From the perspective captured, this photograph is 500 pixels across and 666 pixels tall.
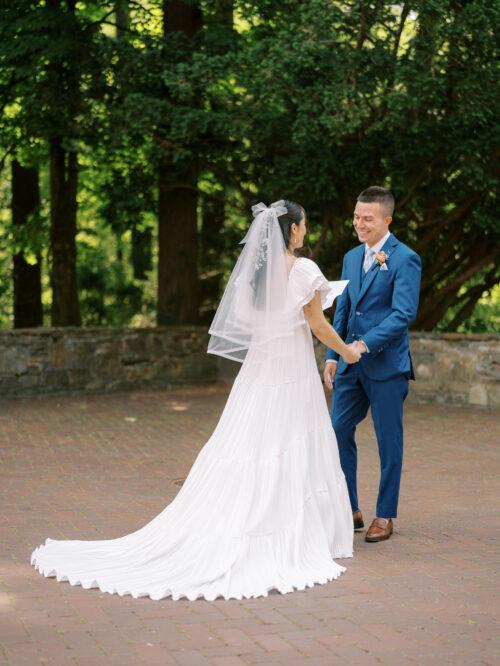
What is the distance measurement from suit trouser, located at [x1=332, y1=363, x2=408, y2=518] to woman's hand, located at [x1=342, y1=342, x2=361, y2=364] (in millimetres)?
319

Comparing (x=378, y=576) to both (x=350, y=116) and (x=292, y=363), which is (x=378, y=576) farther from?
(x=350, y=116)

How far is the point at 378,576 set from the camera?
18.4ft

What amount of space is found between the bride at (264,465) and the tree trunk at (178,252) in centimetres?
1015

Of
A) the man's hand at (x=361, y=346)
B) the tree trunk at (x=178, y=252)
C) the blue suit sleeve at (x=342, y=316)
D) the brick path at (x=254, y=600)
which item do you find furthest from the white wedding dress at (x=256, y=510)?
the tree trunk at (x=178, y=252)

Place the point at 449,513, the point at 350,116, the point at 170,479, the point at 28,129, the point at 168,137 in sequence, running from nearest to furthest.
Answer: the point at 449,513
the point at 170,479
the point at 350,116
the point at 168,137
the point at 28,129

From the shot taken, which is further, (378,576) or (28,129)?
(28,129)

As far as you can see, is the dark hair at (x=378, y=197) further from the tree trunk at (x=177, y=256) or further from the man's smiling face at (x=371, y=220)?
the tree trunk at (x=177, y=256)

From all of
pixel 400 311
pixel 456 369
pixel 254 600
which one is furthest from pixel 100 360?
pixel 254 600

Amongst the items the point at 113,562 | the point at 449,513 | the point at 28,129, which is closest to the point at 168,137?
the point at 28,129

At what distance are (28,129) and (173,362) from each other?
4044 millimetres

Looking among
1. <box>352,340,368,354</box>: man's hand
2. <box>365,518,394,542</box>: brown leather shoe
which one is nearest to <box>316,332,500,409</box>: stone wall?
<box>365,518,394,542</box>: brown leather shoe

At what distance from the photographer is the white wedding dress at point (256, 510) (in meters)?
5.41

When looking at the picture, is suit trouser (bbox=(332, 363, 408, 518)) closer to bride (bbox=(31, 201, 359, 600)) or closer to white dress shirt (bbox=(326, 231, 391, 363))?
bride (bbox=(31, 201, 359, 600))

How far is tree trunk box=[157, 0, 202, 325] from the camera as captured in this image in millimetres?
16172
